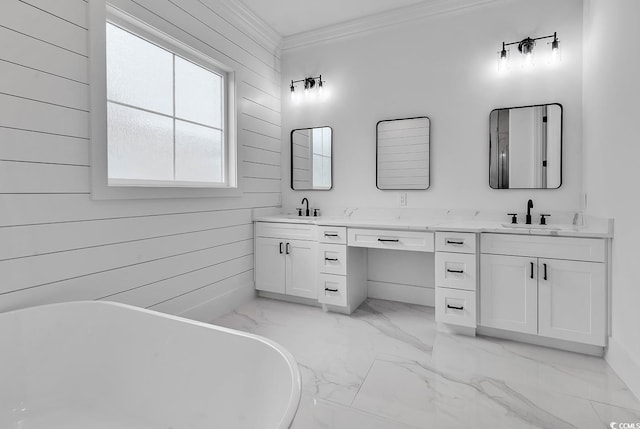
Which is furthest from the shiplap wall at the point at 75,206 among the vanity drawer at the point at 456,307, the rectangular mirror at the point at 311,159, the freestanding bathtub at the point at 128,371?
the vanity drawer at the point at 456,307

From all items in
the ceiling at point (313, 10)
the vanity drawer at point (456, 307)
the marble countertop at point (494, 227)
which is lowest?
the vanity drawer at point (456, 307)

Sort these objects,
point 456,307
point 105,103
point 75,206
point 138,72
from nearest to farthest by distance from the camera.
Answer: point 75,206
point 105,103
point 138,72
point 456,307

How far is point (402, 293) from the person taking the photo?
336 centimetres

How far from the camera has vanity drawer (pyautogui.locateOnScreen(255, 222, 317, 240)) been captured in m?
3.16

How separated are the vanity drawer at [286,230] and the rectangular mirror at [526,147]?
1668 millimetres

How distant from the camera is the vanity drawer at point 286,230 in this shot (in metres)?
3.16

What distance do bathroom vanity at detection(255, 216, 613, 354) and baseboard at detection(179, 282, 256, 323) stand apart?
0.53 metres

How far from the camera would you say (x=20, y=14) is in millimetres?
1632

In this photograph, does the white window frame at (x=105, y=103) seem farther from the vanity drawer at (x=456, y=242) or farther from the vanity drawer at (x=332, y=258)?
the vanity drawer at (x=456, y=242)

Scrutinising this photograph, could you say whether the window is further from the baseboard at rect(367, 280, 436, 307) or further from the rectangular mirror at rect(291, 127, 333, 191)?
the baseboard at rect(367, 280, 436, 307)

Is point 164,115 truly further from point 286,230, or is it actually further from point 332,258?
point 332,258

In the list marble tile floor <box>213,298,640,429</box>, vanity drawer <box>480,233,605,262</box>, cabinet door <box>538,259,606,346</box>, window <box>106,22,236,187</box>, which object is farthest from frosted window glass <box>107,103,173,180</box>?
cabinet door <box>538,259,606,346</box>

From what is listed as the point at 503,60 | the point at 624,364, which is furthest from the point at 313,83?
the point at 624,364

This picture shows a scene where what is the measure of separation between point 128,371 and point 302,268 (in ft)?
5.98
